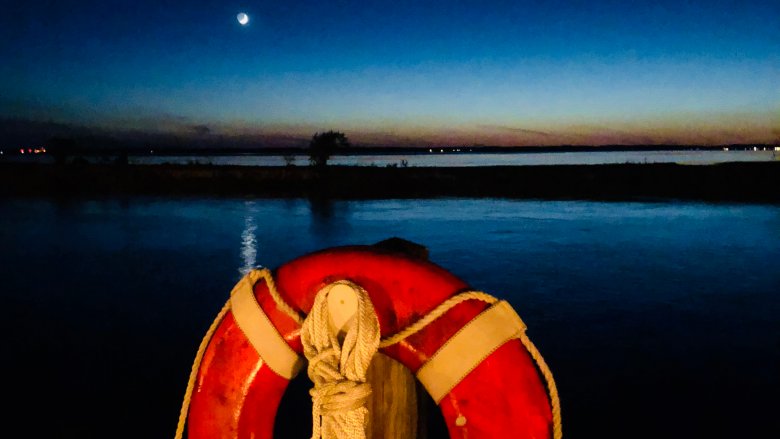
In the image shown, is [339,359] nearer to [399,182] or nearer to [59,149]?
[399,182]

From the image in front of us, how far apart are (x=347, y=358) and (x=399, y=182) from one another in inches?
703

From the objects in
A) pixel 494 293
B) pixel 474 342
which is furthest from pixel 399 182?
pixel 474 342

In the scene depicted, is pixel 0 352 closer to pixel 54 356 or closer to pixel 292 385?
Result: pixel 54 356

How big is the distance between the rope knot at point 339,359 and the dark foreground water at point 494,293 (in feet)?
7.56

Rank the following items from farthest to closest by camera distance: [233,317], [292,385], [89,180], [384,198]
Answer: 1. [89,180]
2. [384,198]
3. [292,385]
4. [233,317]

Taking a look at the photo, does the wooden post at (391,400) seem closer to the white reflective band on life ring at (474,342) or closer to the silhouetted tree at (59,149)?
the white reflective band on life ring at (474,342)

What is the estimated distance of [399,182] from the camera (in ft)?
62.5

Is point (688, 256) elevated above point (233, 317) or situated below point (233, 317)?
below

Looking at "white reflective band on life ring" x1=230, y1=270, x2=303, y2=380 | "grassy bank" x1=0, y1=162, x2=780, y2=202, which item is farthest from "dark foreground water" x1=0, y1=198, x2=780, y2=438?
"grassy bank" x1=0, y1=162, x2=780, y2=202

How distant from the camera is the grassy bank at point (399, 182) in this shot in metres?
16.6

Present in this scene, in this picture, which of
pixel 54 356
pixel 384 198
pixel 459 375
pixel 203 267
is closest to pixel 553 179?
pixel 384 198

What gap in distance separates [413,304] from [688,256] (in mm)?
7985

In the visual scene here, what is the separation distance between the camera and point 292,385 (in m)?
3.94

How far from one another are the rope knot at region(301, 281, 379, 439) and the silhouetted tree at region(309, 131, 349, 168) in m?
18.9
